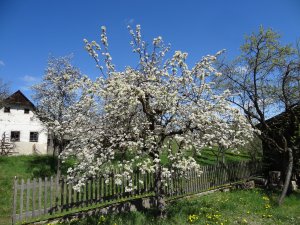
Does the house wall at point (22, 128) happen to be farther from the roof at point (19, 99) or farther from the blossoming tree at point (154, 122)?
the blossoming tree at point (154, 122)

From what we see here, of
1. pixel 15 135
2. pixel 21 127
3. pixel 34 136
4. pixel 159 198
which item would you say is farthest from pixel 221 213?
pixel 15 135

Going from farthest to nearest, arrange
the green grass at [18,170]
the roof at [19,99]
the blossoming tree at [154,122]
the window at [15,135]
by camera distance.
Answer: the roof at [19,99], the window at [15,135], the green grass at [18,170], the blossoming tree at [154,122]

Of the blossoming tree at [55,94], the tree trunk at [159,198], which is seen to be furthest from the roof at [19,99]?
the tree trunk at [159,198]

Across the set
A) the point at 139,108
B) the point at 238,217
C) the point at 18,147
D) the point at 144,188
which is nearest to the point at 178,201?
the point at 144,188

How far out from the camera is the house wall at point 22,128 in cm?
3709

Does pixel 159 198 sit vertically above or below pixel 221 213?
above

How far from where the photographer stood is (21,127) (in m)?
37.8

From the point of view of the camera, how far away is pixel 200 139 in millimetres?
9438

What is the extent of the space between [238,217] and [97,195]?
513cm

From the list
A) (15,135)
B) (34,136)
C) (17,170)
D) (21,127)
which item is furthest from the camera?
(34,136)

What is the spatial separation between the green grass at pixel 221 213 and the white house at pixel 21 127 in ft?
96.9

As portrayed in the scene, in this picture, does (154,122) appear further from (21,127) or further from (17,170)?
(21,127)

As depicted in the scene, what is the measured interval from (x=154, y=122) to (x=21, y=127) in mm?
32750

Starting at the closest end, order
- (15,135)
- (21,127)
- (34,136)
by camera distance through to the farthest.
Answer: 1. (15,135)
2. (21,127)
3. (34,136)
